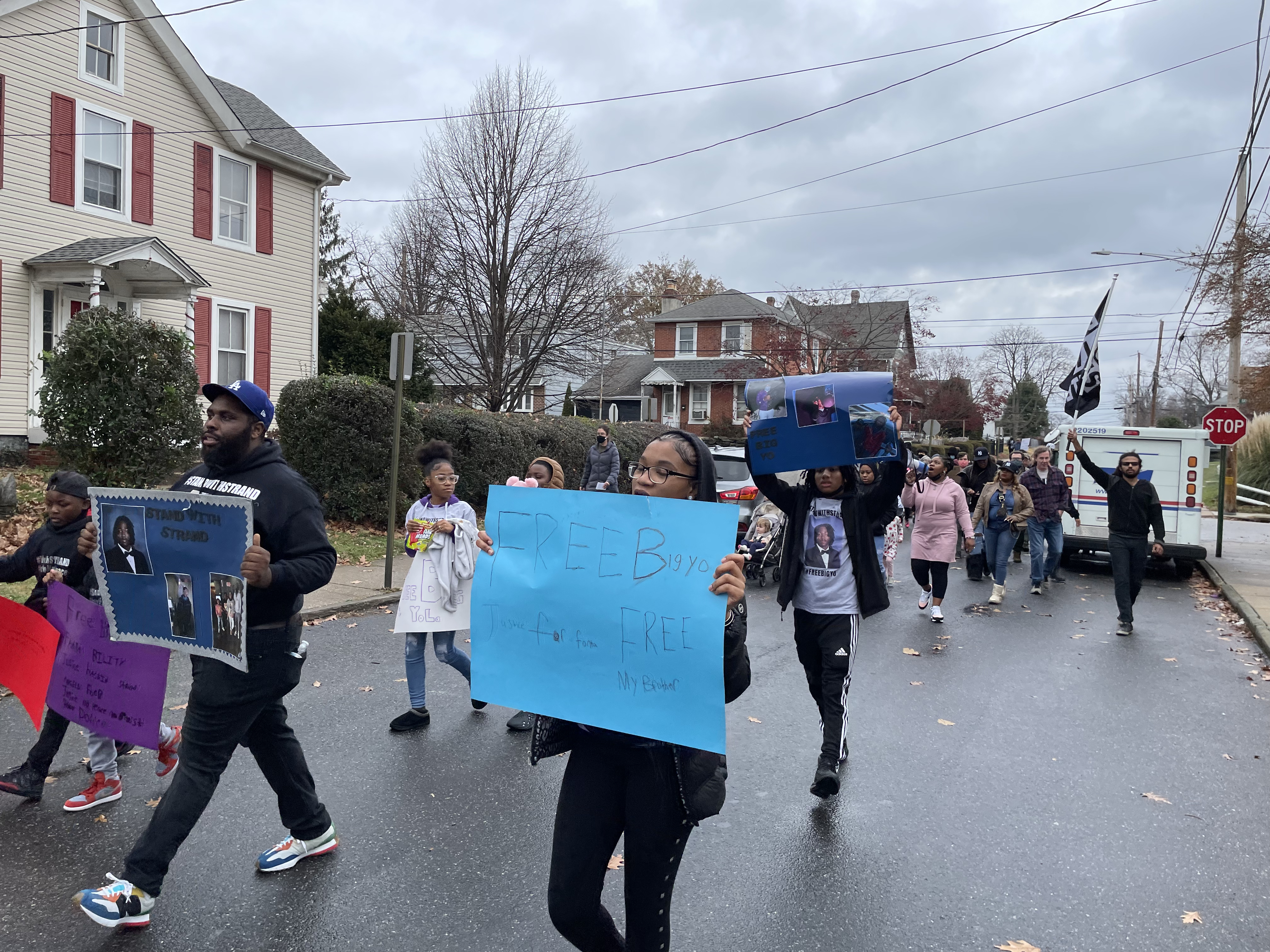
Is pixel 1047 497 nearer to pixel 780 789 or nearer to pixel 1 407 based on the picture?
pixel 780 789

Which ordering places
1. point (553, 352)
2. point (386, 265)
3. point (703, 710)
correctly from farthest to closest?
point (386, 265) < point (553, 352) < point (703, 710)

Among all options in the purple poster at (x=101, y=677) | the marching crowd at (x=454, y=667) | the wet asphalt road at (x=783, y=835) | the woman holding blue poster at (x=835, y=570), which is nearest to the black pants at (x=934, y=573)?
the wet asphalt road at (x=783, y=835)

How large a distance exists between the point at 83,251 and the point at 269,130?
563 centimetres

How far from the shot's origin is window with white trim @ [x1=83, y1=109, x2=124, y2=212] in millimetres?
17688

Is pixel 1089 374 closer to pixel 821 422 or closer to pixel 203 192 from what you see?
pixel 821 422

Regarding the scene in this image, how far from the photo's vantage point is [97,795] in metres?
4.38

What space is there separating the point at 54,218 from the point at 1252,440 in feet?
116

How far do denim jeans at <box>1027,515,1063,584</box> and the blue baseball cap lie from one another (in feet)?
36.7

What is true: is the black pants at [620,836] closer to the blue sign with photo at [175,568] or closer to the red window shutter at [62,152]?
the blue sign with photo at [175,568]

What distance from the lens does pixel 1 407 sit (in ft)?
53.5

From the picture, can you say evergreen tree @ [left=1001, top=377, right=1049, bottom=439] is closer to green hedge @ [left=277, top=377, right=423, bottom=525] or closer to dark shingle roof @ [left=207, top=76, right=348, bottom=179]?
dark shingle roof @ [left=207, top=76, right=348, bottom=179]

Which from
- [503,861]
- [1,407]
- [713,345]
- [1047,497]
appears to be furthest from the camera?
[713,345]

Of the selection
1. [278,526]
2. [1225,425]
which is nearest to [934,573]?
[278,526]

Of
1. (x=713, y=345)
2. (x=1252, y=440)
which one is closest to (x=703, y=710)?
(x=1252, y=440)
